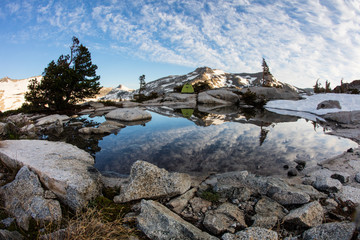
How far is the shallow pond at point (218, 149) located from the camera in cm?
681

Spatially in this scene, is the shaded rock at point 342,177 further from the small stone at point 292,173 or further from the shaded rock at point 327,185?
the small stone at point 292,173

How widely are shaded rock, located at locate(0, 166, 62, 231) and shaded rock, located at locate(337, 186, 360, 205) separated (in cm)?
592

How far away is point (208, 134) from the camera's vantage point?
427 inches

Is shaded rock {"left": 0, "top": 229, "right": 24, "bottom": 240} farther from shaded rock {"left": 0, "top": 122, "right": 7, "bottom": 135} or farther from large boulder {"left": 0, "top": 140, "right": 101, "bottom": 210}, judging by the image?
shaded rock {"left": 0, "top": 122, "right": 7, "bottom": 135}

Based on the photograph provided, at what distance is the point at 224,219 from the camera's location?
341 cm

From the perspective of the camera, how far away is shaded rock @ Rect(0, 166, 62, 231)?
3227 mm

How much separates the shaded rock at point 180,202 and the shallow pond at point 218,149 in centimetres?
212

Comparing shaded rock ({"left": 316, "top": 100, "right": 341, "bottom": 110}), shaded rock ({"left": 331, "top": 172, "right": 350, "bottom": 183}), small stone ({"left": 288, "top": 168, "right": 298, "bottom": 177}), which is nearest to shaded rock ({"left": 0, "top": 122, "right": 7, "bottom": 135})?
small stone ({"left": 288, "top": 168, "right": 298, "bottom": 177})

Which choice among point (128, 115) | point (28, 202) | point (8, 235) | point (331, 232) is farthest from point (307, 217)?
point (128, 115)

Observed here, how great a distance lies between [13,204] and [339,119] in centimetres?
1966

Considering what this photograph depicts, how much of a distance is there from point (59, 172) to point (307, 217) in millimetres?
4926

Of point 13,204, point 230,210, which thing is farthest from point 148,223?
point 13,204

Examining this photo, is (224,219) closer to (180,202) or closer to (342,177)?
(180,202)

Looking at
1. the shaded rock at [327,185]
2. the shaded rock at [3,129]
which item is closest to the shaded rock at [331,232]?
the shaded rock at [327,185]
